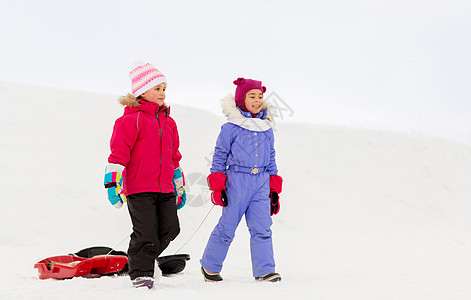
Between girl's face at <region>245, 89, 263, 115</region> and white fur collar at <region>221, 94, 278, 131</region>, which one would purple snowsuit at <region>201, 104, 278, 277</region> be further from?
girl's face at <region>245, 89, 263, 115</region>

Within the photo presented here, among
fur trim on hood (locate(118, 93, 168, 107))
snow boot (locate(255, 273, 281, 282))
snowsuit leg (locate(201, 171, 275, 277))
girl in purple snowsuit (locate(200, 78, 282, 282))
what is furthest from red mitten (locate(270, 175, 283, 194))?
fur trim on hood (locate(118, 93, 168, 107))

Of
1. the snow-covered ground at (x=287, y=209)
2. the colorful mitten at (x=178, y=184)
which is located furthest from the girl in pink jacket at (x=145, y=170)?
the snow-covered ground at (x=287, y=209)

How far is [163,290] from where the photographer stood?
3.35 m

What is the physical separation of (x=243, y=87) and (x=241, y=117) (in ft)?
0.91

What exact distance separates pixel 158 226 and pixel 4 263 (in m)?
2.03

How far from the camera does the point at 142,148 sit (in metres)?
3.68

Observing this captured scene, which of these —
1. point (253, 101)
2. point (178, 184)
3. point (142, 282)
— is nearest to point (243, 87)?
point (253, 101)

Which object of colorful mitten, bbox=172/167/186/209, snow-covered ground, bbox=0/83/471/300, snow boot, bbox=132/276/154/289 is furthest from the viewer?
colorful mitten, bbox=172/167/186/209

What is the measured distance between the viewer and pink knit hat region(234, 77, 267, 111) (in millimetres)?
4184

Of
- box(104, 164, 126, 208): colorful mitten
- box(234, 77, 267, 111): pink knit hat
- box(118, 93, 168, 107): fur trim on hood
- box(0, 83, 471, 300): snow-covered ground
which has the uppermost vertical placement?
box(234, 77, 267, 111): pink knit hat

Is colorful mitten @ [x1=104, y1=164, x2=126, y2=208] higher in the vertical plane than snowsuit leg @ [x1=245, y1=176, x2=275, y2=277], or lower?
higher

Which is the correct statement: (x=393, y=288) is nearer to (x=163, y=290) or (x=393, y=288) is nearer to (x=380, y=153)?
(x=163, y=290)

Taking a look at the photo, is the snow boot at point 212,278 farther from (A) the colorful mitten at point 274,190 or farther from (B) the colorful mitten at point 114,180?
(B) the colorful mitten at point 114,180

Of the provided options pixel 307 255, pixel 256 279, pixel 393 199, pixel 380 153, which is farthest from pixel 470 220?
pixel 256 279
